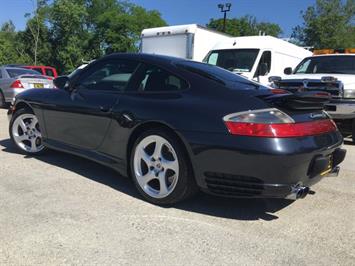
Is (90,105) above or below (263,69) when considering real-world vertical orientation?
below

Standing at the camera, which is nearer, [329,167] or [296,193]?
[296,193]

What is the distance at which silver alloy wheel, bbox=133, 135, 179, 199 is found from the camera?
384cm

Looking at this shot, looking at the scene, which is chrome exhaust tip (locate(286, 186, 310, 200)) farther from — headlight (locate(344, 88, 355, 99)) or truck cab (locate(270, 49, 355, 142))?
headlight (locate(344, 88, 355, 99))

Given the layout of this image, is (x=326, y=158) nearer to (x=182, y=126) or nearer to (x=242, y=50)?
(x=182, y=126)

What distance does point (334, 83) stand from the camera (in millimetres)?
8211

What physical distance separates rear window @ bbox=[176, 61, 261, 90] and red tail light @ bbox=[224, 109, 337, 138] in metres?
0.51

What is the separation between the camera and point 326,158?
3691 millimetres

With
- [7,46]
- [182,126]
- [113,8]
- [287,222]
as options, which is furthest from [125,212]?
[113,8]

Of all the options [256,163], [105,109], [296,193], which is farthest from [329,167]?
[105,109]

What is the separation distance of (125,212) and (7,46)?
48436 millimetres

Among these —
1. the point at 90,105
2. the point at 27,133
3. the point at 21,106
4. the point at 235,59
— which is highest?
the point at 235,59

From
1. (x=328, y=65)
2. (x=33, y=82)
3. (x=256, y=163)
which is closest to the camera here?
(x=256, y=163)

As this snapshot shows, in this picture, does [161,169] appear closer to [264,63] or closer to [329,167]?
[329,167]

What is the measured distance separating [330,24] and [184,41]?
31.5 metres
